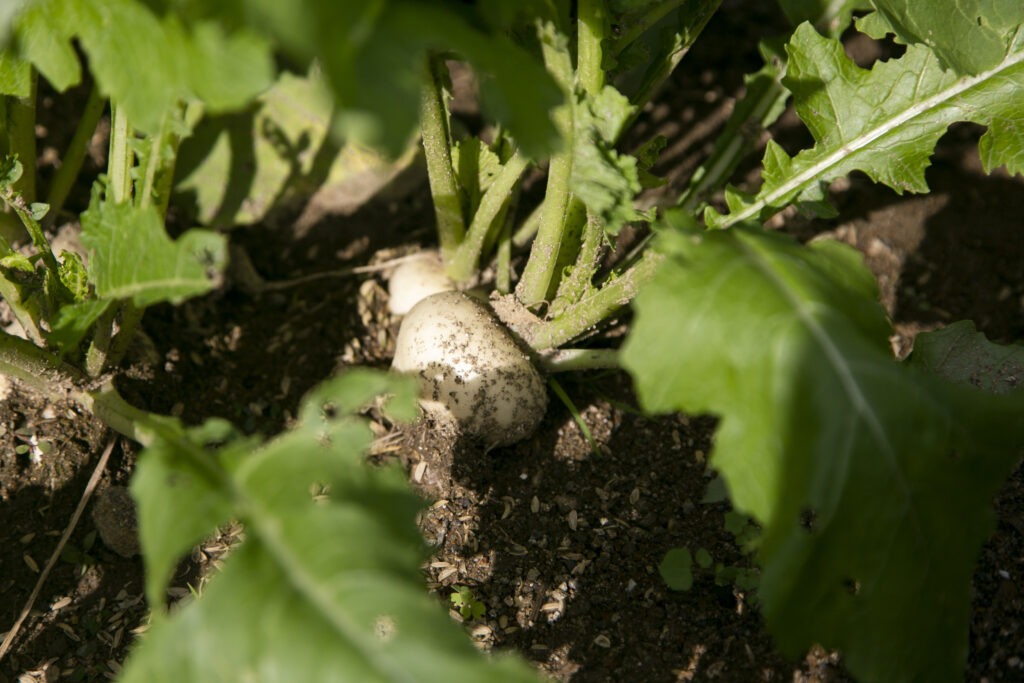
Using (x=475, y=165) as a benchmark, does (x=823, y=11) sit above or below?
above

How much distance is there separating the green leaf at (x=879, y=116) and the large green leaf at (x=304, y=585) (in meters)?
1.05

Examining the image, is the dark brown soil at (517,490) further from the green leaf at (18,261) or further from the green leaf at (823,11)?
the green leaf at (823,11)

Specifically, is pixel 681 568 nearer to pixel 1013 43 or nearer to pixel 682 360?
pixel 682 360

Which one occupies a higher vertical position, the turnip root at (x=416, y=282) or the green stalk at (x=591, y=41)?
the green stalk at (x=591, y=41)

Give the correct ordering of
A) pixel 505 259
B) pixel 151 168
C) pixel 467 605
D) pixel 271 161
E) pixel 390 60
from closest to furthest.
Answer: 1. pixel 390 60
2. pixel 151 168
3. pixel 467 605
4. pixel 505 259
5. pixel 271 161

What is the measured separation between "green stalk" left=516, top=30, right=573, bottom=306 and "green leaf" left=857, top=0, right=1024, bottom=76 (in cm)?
70

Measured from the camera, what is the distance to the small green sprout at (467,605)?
5.81ft

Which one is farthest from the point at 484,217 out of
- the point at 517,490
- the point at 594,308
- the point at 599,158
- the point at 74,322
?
the point at 74,322

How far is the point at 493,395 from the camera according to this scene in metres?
1.92

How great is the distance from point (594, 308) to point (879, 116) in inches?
31.4

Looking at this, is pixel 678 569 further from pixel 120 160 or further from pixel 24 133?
pixel 24 133

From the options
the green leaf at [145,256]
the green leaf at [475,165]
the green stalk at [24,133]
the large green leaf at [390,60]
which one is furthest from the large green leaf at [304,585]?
the green stalk at [24,133]

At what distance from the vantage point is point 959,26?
1.72 m

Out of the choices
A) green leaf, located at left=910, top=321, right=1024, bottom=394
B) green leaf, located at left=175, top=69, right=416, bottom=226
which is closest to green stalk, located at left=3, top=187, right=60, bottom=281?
green leaf, located at left=175, top=69, right=416, bottom=226
